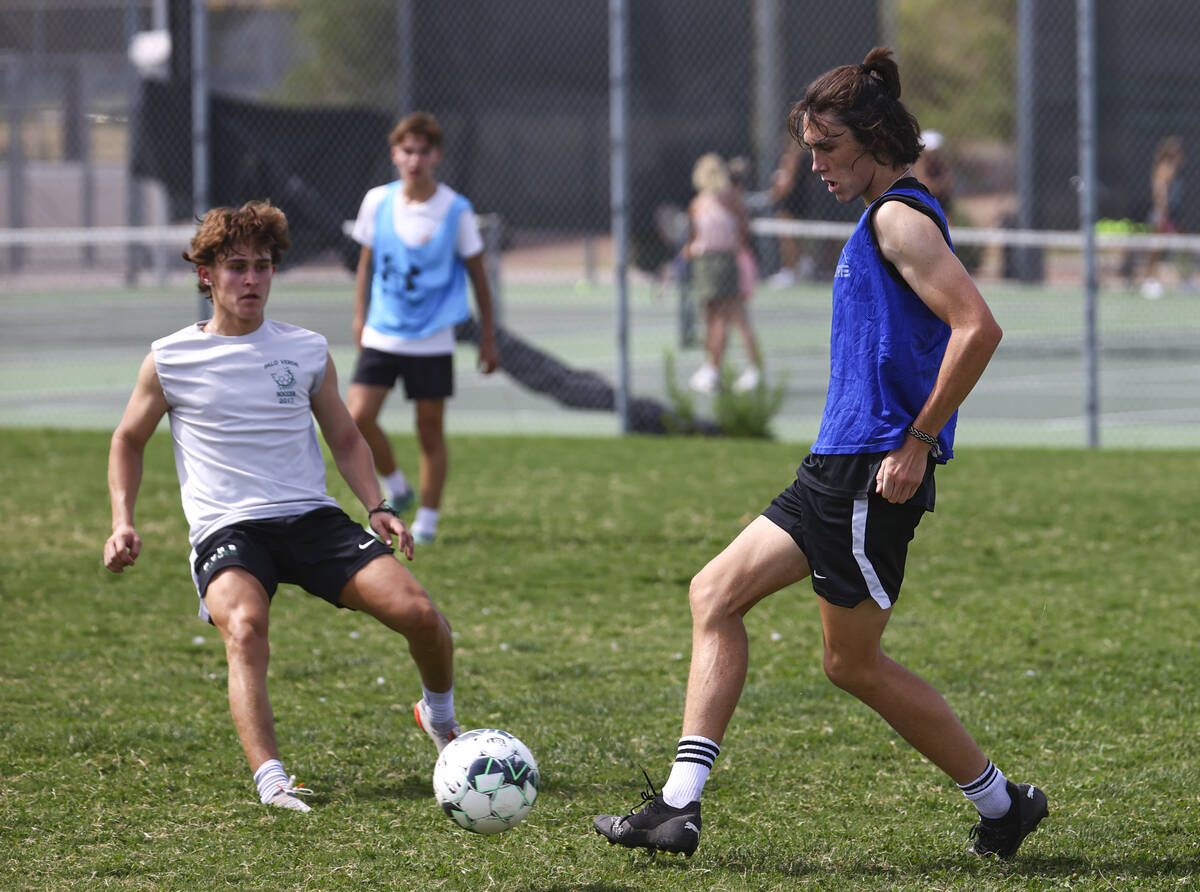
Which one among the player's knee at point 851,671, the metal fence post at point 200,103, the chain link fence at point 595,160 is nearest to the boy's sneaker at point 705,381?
the chain link fence at point 595,160

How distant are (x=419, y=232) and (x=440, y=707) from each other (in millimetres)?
3940

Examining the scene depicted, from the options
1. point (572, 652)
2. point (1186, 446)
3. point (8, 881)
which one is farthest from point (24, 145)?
point (8, 881)

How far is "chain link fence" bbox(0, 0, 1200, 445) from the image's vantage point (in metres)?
14.1

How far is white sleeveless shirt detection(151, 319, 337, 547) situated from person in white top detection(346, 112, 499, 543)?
344cm

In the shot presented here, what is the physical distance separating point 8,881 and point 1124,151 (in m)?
20.2

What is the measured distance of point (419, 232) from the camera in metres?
8.34

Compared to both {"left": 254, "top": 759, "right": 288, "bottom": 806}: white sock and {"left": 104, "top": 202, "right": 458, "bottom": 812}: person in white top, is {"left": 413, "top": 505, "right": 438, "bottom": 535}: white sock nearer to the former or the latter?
{"left": 104, "top": 202, "right": 458, "bottom": 812}: person in white top

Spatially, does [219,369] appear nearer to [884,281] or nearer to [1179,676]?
[884,281]

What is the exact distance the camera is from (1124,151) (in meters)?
21.7

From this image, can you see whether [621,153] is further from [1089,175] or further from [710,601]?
[710,601]

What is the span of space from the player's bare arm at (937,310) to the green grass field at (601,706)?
3.56 feet

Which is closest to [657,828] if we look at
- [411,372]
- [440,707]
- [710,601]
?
[710,601]

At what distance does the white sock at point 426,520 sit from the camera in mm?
8367

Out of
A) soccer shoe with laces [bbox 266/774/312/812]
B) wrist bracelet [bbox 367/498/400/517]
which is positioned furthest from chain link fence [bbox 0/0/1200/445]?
soccer shoe with laces [bbox 266/774/312/812]
